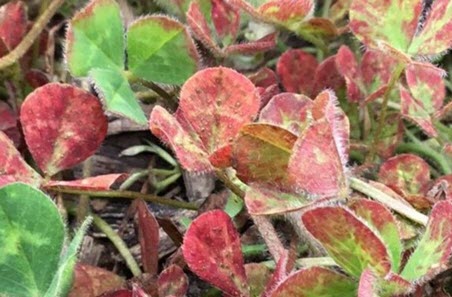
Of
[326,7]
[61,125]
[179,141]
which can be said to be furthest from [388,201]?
[326,7]

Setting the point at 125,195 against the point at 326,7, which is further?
the point at 326,7

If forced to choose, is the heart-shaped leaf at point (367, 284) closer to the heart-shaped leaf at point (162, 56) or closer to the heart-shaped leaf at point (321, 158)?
the heart-shaped leaf at point (321, 158)

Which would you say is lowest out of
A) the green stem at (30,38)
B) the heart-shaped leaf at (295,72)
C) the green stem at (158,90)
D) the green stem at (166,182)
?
the green stem at (166,182)

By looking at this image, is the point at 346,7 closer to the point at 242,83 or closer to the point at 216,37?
the point at 216,37

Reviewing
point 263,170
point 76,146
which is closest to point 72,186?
point 76,146

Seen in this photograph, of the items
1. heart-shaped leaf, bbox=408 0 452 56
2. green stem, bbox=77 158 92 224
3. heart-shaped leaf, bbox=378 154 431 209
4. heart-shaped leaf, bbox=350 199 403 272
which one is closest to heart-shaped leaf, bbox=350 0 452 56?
heart-shaped leaf, bbox=408 0 452 56

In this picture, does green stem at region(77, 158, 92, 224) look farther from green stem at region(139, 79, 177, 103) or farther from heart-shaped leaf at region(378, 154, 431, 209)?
heart-shaped leaf at region(378, 154, 431, 209)

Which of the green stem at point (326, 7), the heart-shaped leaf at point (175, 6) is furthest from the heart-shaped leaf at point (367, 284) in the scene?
the green stem at point (326, 7)

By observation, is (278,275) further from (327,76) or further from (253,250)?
(327,76)
